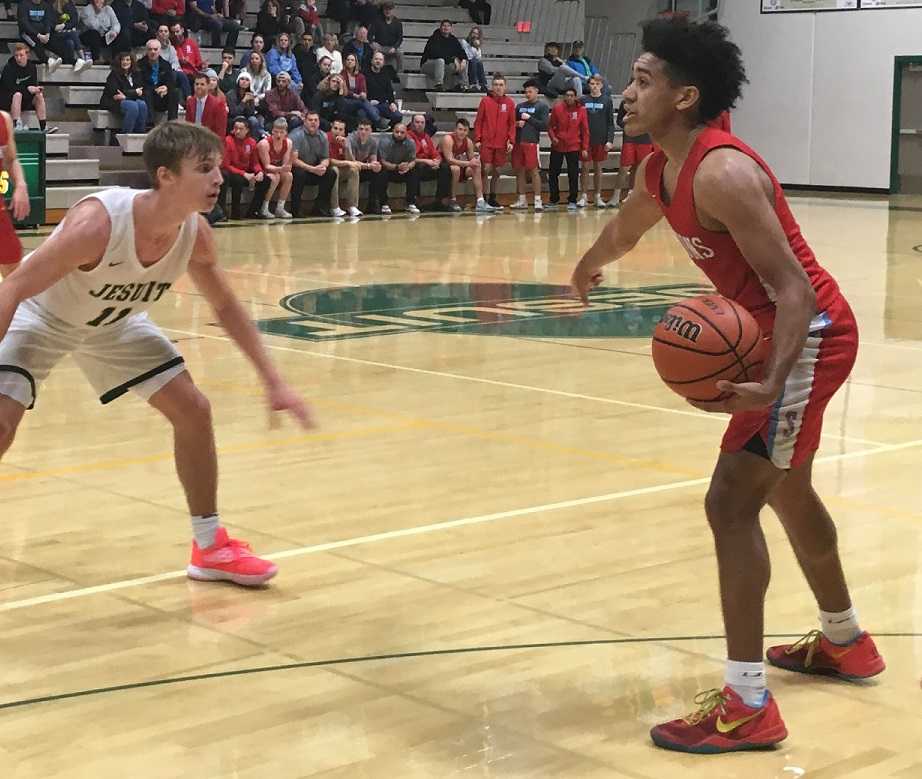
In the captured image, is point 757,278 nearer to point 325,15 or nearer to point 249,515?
point 249,515

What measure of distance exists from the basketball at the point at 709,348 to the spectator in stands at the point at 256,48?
1815 centimetres

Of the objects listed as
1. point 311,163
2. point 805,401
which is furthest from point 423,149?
point 805,401

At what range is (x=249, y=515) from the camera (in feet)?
18.7

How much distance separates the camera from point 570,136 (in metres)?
22.7

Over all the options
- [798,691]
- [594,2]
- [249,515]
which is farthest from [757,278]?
[594,2]

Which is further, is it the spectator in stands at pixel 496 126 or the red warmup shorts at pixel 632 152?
the red warmup shorts at pixel 632 152

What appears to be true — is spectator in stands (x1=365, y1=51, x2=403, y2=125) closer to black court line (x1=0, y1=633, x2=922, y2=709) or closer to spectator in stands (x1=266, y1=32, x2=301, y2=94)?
spectator in stands (x1=266, y1=32, x2=301, y2=94)

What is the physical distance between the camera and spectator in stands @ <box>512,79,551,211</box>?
22.7 metres

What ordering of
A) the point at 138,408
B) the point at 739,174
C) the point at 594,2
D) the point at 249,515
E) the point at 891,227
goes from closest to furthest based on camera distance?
the point at 739,174 < the point at 249,515 < the point at 138,408 < the point at 891,227 < the point at 594,2

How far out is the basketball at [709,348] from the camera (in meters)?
3.45

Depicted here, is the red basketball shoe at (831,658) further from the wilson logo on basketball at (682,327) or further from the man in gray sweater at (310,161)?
the man in gray sweater at (310,161)

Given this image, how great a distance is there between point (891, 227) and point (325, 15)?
9647 millimetres

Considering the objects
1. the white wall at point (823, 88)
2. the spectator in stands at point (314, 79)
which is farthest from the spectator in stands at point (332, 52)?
the white wall at point (823, 88)

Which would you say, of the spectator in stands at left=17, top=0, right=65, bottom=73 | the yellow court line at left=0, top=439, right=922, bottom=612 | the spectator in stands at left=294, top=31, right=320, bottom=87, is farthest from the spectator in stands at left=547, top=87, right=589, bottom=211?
the yellow court line at left=0, top=439, right=922, bottom=612
